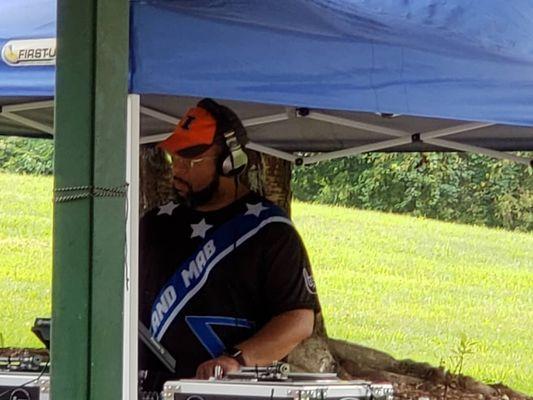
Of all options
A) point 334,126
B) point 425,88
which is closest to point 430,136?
point 334,126

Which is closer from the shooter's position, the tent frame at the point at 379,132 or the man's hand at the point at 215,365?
the man's hand at the point at 215,365

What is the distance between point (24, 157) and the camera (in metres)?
12.2

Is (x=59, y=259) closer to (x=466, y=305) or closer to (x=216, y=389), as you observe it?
(x=216, y=389)

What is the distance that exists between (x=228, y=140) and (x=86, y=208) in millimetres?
1276

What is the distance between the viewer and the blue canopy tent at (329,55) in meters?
2.78

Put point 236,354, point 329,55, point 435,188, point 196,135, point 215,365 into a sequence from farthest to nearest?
point 435,188 → point 196,135 → point 236,354 → point 215,365 → point 329,55

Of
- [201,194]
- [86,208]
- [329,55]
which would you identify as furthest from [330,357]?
[86,208]

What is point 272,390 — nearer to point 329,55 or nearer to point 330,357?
point 329,55

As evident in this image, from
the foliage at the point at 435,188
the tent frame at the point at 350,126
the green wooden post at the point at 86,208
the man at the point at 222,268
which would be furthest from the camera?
the foliage at the point at 435,188

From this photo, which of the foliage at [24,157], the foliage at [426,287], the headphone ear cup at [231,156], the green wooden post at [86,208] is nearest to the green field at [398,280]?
the foliage at [426,287]

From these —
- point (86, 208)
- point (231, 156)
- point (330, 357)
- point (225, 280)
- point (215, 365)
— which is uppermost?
point (231, 156)

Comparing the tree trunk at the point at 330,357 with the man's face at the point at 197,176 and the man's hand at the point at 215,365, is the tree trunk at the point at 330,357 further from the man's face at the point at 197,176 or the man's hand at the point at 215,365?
the man's hand at the point at 215,365

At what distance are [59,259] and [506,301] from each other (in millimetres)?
8288

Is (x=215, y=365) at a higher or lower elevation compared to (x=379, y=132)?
lower
